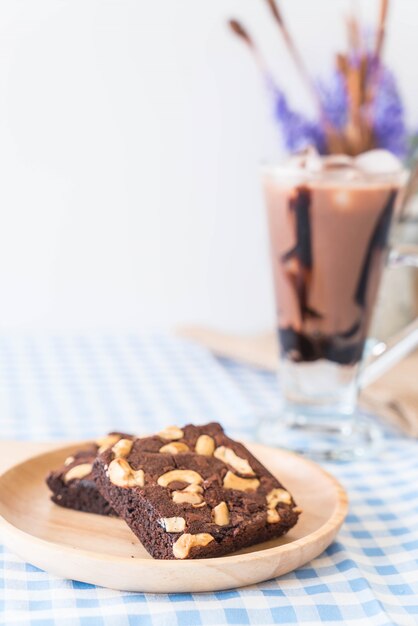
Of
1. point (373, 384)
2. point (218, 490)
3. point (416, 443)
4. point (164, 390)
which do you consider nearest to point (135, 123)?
point (164, 390)

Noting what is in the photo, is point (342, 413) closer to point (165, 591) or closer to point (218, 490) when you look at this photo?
point (218, 490)

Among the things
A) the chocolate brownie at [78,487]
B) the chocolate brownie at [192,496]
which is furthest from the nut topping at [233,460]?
the chocolate brownie at [78,487]

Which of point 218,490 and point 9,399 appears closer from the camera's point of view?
point 218,490

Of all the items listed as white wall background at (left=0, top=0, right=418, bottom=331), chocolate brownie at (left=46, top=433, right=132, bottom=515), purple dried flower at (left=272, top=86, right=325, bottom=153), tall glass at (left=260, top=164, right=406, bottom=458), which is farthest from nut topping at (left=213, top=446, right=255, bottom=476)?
white wall background at (left=0, top=0, right=418, bottom=331)

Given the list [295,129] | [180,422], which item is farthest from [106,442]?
[295,129]

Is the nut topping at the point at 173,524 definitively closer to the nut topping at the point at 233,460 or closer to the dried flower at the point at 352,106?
the nut topping at the point at 233,460

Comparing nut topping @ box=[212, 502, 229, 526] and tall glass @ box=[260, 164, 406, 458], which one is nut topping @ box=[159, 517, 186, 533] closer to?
nut topping @ box=[212, 502, 229, 526]
